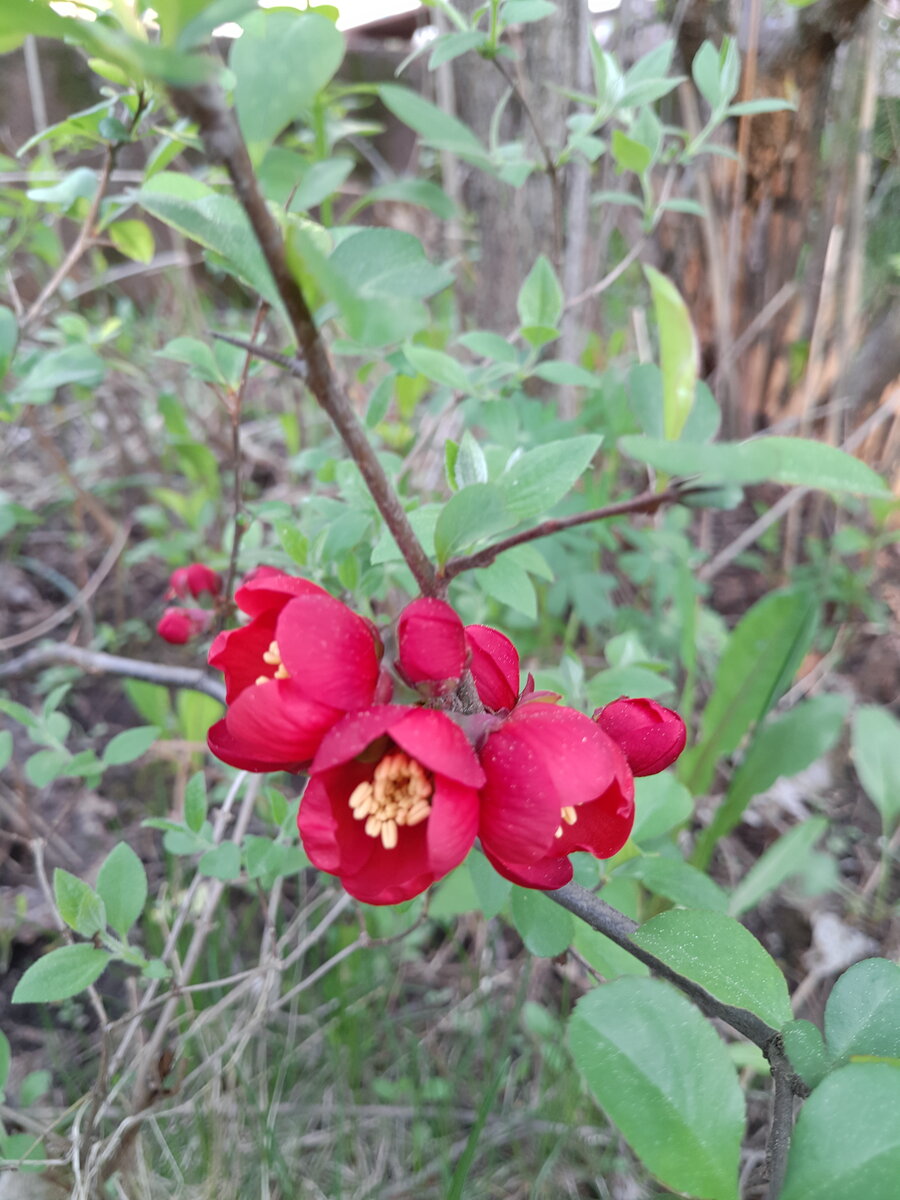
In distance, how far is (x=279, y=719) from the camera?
1.22 ft

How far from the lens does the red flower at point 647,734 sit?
16.9 inches

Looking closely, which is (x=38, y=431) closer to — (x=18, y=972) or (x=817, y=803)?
(x=18, y=972)

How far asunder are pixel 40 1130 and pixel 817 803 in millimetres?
1267

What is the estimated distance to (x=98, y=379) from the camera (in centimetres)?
95

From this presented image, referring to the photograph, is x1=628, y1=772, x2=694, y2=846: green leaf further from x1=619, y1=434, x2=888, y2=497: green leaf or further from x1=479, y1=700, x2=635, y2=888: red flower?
x1=619, y1=434, x2=888, y2=497: green leaf

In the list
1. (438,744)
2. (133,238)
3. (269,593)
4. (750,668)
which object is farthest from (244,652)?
(750,668)

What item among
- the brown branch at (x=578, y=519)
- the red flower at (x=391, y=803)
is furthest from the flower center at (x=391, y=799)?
the brown branch at (x=578, y=519)

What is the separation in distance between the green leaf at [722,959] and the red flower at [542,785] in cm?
5

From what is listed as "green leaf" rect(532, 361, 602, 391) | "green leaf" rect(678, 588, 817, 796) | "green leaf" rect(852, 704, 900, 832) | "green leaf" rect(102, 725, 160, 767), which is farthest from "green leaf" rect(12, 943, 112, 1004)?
"green leaf" rect(852, 704, 900, 832)

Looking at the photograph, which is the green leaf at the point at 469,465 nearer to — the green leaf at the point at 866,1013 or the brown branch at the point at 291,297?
the brown branch at the point at 291,297

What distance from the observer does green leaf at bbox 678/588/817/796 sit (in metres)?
1.19

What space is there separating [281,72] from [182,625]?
620mm

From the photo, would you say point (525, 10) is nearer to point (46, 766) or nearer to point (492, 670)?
point (492, 670)

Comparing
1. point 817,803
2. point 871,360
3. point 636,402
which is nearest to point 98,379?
point 636,402
